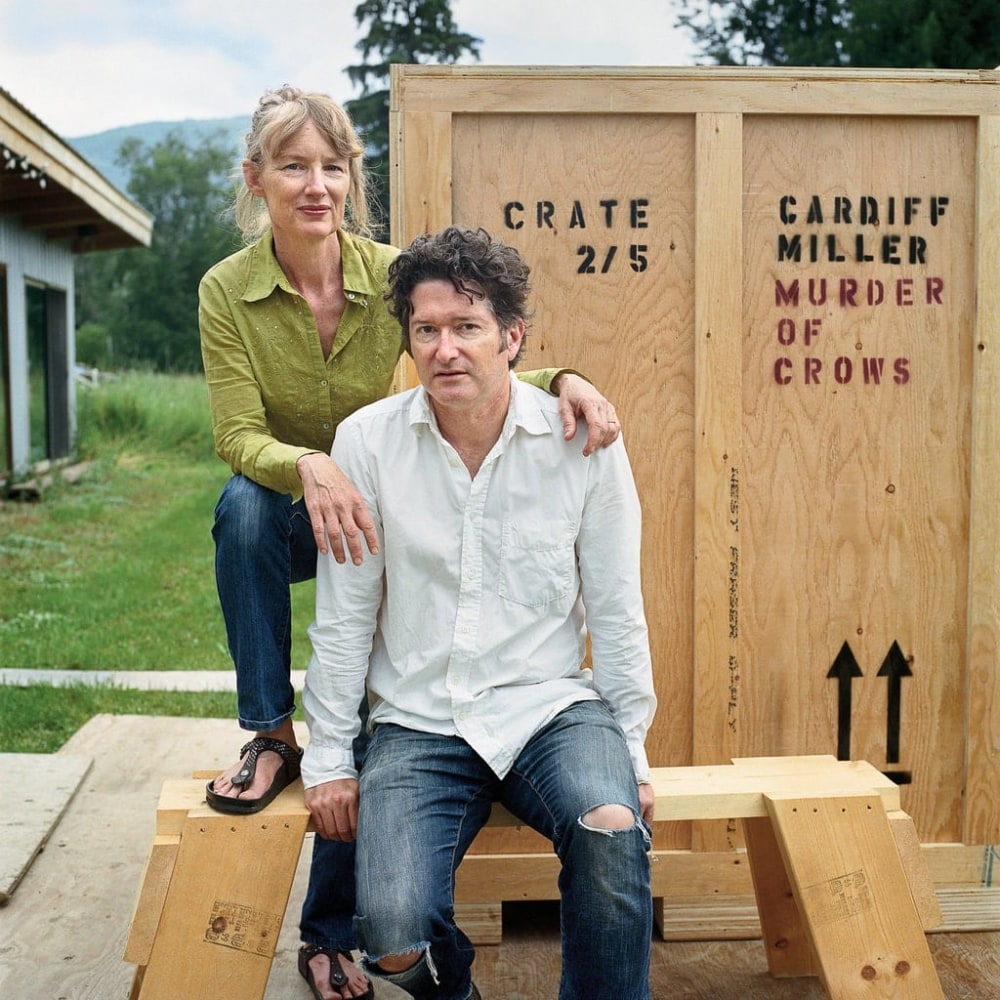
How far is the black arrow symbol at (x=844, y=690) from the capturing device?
346 cm

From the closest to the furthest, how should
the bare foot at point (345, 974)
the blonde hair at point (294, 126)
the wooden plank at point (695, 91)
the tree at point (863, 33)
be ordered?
1. the blonde hair at point (294, 126)
2. the bare foot at point (345, 974)
3. the wooden plank at point (695, 91)
4. the tree at point (863, 33)

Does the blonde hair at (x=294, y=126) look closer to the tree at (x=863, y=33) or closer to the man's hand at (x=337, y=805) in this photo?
the man's hand at (x=337, y=805)

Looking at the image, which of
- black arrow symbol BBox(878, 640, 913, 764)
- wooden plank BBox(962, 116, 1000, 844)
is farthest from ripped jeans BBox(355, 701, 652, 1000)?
wooden plank BBox(962, 116, 1000, 844)

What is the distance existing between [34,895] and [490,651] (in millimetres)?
1808

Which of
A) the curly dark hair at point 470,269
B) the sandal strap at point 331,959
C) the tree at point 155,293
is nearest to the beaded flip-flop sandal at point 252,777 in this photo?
the sandal strap at point 331,959

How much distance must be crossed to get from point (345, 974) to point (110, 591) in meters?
5.82

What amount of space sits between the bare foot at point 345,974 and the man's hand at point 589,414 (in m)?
1.36

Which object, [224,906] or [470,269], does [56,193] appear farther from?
[224,906]

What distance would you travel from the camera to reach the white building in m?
10.2

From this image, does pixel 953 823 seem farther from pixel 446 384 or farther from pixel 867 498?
pixel 446 384

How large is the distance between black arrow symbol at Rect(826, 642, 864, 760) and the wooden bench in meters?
0.54

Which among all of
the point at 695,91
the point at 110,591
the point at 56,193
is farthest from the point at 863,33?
the point at 695,91

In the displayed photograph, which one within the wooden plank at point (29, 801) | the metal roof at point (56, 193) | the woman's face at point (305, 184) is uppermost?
the metal roof at point (56, 193)

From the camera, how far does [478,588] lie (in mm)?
2602
